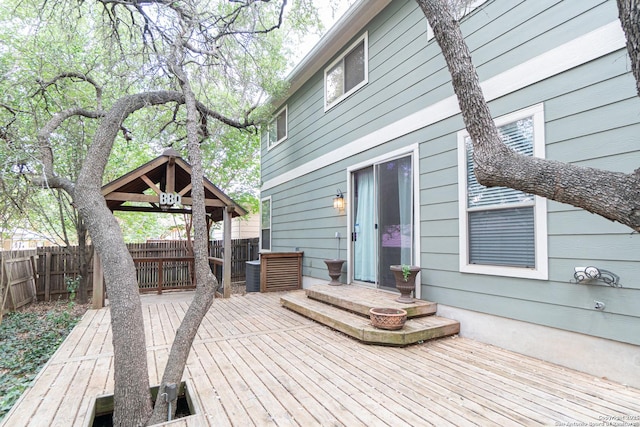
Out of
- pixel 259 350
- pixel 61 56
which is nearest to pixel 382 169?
pixel 259 350

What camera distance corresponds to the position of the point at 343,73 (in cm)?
627

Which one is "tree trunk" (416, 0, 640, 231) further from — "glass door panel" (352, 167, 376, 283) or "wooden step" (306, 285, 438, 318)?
"glass door panel" (352, 167, 376, 283)

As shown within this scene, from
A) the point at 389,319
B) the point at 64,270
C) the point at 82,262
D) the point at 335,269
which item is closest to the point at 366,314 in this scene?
the point at 389,319

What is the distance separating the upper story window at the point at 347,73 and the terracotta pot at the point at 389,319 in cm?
393

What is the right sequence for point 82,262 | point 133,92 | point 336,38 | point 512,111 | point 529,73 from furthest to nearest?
point 82,262 < point 336,38 < point 133,92 < point 512,111 < point 529,73

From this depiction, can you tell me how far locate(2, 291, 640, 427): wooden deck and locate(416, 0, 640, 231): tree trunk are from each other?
1.49 m

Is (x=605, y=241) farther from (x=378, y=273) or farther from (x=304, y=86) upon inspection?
(x=304, y=86)

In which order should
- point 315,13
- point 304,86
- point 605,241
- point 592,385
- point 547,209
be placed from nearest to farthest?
point 592,385
point 605,241
point 547,209
point 315,13
point 304,86

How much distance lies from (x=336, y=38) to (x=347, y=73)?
0.66 metres

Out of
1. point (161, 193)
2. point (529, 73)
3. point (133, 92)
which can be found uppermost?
point (133, 92)

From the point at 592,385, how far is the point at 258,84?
639 centimetres

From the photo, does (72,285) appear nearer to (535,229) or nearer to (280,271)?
(280,271)

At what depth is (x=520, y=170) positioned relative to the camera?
1.66 m

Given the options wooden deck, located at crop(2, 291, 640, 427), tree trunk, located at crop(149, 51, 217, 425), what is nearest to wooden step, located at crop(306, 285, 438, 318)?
wooden deck, located at crop(2, 291, 640, 427)
